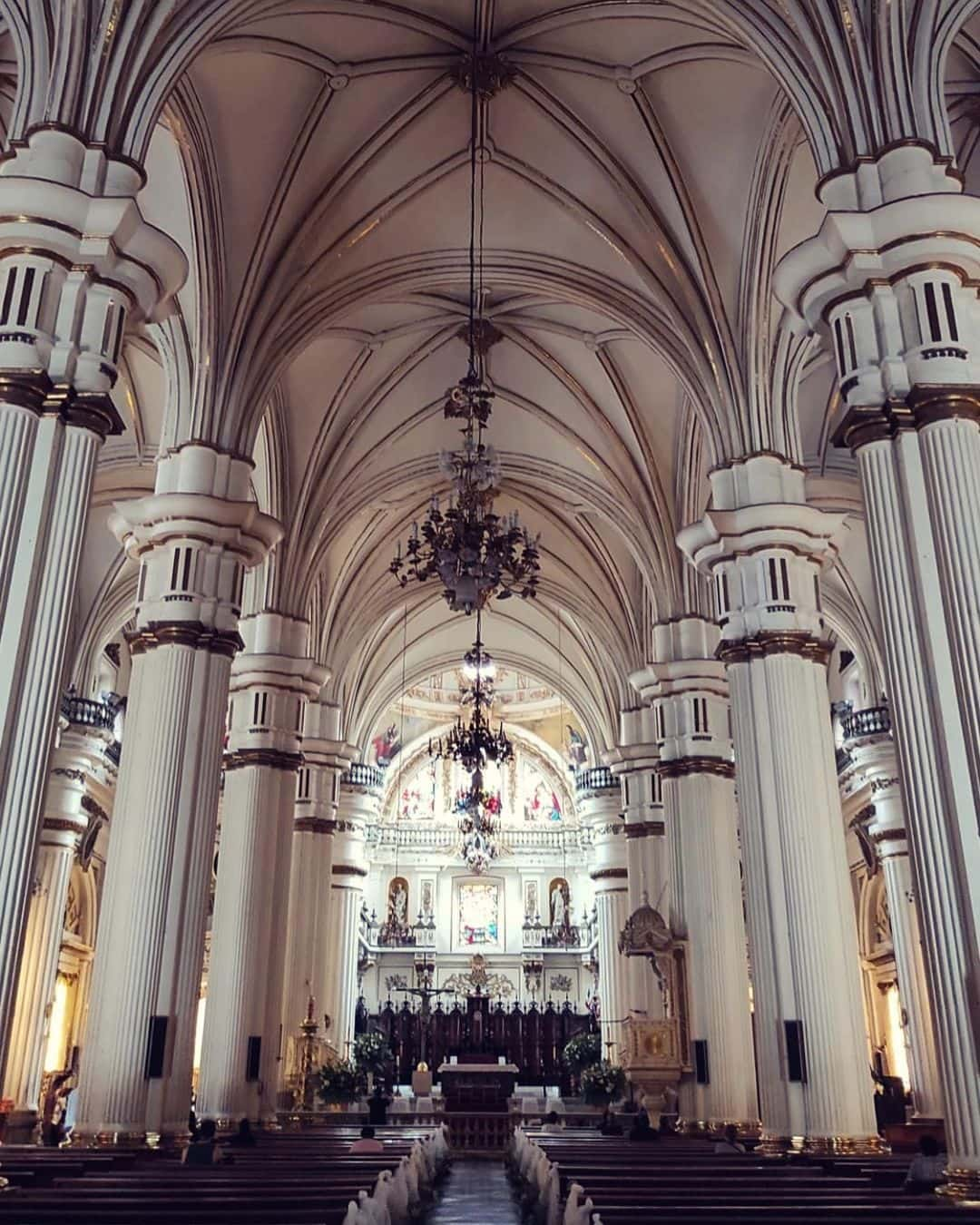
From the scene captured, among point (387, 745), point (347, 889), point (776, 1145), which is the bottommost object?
point (776, 1145)

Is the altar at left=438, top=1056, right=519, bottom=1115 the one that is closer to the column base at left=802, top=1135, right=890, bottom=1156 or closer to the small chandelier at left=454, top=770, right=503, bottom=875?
the small chandelier at left=454, top=770, right=503, bottom=875

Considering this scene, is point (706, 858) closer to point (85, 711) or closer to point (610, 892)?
point (610, 892)

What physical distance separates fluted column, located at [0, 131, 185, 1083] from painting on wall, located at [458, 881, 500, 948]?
2958 centimetres

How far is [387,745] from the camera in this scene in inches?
1406

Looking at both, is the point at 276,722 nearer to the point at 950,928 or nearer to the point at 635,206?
the point at 635,206

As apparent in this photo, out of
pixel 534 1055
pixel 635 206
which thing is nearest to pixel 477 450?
pixel 635 206

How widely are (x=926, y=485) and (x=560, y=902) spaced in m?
29.8

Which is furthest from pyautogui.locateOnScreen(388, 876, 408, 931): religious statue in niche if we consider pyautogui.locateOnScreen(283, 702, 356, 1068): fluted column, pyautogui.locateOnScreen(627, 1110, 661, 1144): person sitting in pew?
pyautogui.locateOnScreen(627, 1110, 661, 1144): person sitting in pew

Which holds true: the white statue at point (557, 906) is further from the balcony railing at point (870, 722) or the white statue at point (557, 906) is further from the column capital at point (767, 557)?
the column capital at point (767, 557)

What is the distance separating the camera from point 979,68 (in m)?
10.9

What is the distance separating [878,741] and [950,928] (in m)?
13.1

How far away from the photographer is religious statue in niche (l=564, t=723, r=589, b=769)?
35219mm

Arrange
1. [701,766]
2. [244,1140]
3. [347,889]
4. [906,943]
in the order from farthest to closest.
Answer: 1. [347,889]
2. [906,943]
3. [701,766]
4. [244,1140]

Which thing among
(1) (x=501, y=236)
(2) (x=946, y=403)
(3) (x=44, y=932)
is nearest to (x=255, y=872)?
(3) (x=44, y=932)
